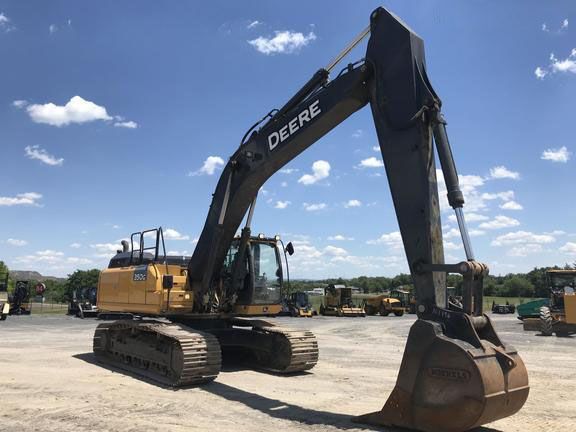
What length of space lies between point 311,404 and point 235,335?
13.4ft

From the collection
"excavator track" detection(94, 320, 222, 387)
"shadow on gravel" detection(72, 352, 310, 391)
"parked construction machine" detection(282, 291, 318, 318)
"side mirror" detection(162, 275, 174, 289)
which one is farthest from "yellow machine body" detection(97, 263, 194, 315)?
"parked construction machine" detection(282, 291, 318, 318)

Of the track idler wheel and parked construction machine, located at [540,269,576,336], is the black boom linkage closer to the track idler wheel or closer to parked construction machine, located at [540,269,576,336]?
the track idler wheel

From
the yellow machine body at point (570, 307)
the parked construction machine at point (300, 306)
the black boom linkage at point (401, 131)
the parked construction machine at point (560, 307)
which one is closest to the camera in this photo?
the black boom linkage at point (401, 131)

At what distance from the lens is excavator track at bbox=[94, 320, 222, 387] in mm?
9219

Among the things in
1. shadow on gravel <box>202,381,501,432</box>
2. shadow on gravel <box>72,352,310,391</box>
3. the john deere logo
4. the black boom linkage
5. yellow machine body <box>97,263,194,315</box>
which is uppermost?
the black boom linkage

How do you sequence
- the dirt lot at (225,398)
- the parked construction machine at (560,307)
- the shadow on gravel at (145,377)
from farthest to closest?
the parked construction machine at (560,307), the shadow on gravel at (145,377), the dirt lot at (225,398)

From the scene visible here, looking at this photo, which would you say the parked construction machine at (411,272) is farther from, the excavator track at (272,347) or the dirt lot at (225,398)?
the dirt lot at (225,398)

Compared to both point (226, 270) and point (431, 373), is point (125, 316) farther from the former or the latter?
point (431, 373)

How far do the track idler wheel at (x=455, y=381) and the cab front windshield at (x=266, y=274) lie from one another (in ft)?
17.1

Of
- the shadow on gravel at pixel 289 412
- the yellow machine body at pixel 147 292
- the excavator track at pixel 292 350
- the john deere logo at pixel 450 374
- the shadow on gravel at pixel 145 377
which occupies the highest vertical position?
the yellow machine body at pixel 147 292

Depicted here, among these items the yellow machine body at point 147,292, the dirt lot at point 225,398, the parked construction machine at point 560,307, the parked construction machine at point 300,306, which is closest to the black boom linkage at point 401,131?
the dirt lot at point 225,398

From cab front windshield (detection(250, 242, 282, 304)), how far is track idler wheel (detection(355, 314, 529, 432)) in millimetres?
5221

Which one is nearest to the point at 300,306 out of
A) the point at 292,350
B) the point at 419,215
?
the point at 292,350

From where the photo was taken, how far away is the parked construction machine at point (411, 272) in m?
5.82
